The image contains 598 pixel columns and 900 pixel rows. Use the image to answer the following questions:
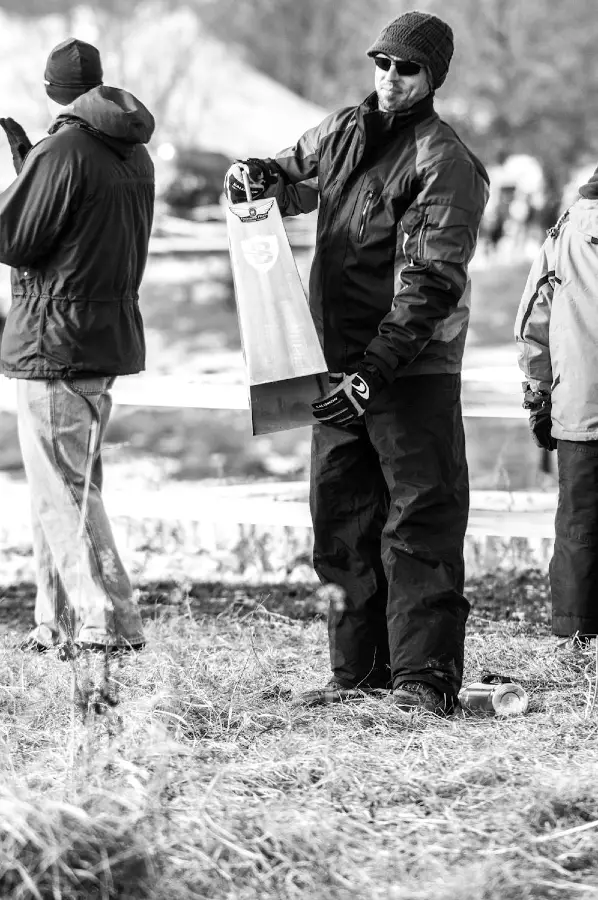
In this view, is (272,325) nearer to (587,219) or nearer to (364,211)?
(364,211)

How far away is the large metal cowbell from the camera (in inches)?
150

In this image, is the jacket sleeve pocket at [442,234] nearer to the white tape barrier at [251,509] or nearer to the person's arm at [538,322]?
the person's arm at [538,322]

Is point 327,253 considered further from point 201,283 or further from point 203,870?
point 201,283

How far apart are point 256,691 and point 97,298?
147 centimetres

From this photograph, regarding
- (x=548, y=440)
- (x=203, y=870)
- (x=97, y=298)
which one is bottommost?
(x=203, y=870)

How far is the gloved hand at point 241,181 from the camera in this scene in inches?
157

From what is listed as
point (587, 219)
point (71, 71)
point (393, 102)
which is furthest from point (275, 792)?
point (71, 71)

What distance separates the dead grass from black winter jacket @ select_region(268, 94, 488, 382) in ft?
3.30

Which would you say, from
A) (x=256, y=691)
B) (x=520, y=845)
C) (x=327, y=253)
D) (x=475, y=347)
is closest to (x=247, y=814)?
(x=520, y=845)

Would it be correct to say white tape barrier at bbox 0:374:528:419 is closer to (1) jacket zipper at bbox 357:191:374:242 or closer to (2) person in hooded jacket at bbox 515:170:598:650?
(2) person in hooded jacket at bbox 515:170:598:650

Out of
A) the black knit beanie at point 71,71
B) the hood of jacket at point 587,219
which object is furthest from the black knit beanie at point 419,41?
the black knit beanie at point 71,71

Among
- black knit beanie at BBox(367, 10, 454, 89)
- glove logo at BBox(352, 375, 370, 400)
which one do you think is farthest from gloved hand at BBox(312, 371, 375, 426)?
black knit beanie at BBox(367, 10, 454, 89)

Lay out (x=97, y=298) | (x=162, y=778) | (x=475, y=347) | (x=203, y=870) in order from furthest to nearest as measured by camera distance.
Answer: (x=475, y=347) < (x=97, y=298) < (x=162, y=778) < (x=203, y=870)

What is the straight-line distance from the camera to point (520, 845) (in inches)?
117
